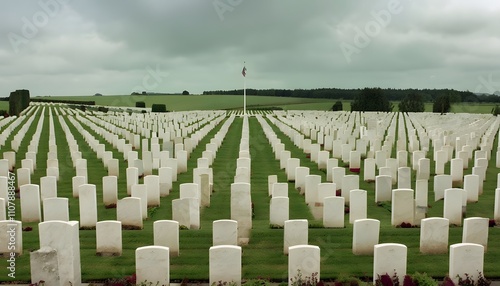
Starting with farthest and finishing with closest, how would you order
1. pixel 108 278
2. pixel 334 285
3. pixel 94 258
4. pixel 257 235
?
pixel 257 235 → pixel 94 258 → pixel 108 278 → pixel 334 285

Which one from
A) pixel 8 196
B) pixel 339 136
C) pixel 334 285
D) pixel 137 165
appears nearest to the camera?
pixel 334 285

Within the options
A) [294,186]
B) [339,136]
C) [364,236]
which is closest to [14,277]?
[364,236]

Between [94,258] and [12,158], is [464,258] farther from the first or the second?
[12,158]

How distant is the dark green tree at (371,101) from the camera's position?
80.1m

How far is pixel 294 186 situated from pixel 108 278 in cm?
834

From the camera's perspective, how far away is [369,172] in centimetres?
1558

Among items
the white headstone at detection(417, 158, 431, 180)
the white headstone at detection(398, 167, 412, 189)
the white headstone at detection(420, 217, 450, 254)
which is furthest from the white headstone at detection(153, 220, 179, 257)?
the white headstone at detection(417, 158, 431, 180)

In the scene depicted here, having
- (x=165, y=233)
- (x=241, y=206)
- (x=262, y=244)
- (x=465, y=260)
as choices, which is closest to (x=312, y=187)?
(x=241, y=206)

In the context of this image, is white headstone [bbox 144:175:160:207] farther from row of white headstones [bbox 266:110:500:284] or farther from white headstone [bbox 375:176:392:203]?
white headstone [bbox 375:176:392:203]

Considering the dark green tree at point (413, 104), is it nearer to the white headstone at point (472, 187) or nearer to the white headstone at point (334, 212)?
the white headstone at point (472, 187)

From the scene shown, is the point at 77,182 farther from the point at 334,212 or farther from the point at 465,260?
the point at 465,260

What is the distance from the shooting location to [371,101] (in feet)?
266

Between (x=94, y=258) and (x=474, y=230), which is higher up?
(x=474, y=230)

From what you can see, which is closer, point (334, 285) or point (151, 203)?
point (334, 285)
